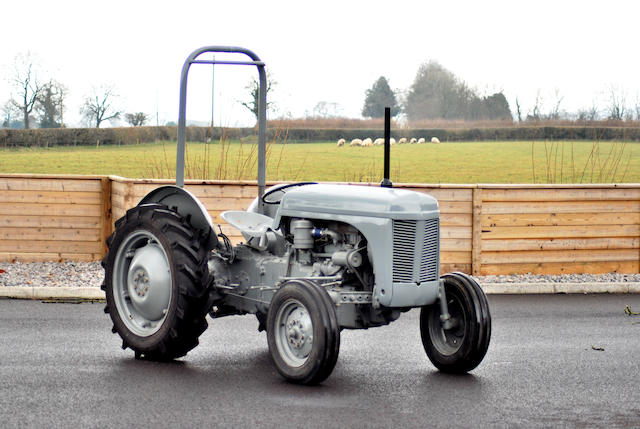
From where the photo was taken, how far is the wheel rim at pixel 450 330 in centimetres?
613

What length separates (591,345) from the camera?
733 centimetres

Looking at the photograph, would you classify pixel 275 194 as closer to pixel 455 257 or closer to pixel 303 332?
pixel 303 332

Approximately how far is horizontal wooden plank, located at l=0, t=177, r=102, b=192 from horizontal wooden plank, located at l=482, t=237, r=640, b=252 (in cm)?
499

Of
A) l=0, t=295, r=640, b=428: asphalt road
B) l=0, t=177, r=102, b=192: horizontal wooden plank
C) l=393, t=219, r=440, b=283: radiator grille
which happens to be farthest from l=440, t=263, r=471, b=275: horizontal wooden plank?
l=393, t=219, r=440, b=283: radiator grille

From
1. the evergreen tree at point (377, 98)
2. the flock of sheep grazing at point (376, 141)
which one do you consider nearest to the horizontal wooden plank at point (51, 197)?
the flock of sheep grazing at point (376, 141)

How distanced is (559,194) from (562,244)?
2.07ft

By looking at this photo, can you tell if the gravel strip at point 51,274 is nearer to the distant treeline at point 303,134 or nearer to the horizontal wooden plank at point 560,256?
the horizontal wooden plank at point 560,256

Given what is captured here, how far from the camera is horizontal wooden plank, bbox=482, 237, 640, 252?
1103cm

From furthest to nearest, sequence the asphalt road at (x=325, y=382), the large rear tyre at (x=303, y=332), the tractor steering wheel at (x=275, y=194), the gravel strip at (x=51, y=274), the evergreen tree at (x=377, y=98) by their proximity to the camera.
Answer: the evergreen tree at (x=377, y=98) → the gravel strip at (x=51, y=274) → the tractor steering wheel at (x=275, y=194) → the large rear tyre at (x=303, y=332) → the asphalt road at (x=325, y=382)

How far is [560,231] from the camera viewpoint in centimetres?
1123

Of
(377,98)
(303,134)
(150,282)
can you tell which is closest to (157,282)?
(150,282)

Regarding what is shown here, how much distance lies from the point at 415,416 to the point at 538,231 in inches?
256

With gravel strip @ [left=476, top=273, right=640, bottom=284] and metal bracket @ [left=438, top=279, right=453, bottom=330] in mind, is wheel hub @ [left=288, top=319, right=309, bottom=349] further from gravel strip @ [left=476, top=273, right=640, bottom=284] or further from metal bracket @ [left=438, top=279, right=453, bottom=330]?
gravel strip @ [left=476, top=273, right=640, bottom=284]

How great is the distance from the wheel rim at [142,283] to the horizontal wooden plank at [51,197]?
4811mm
